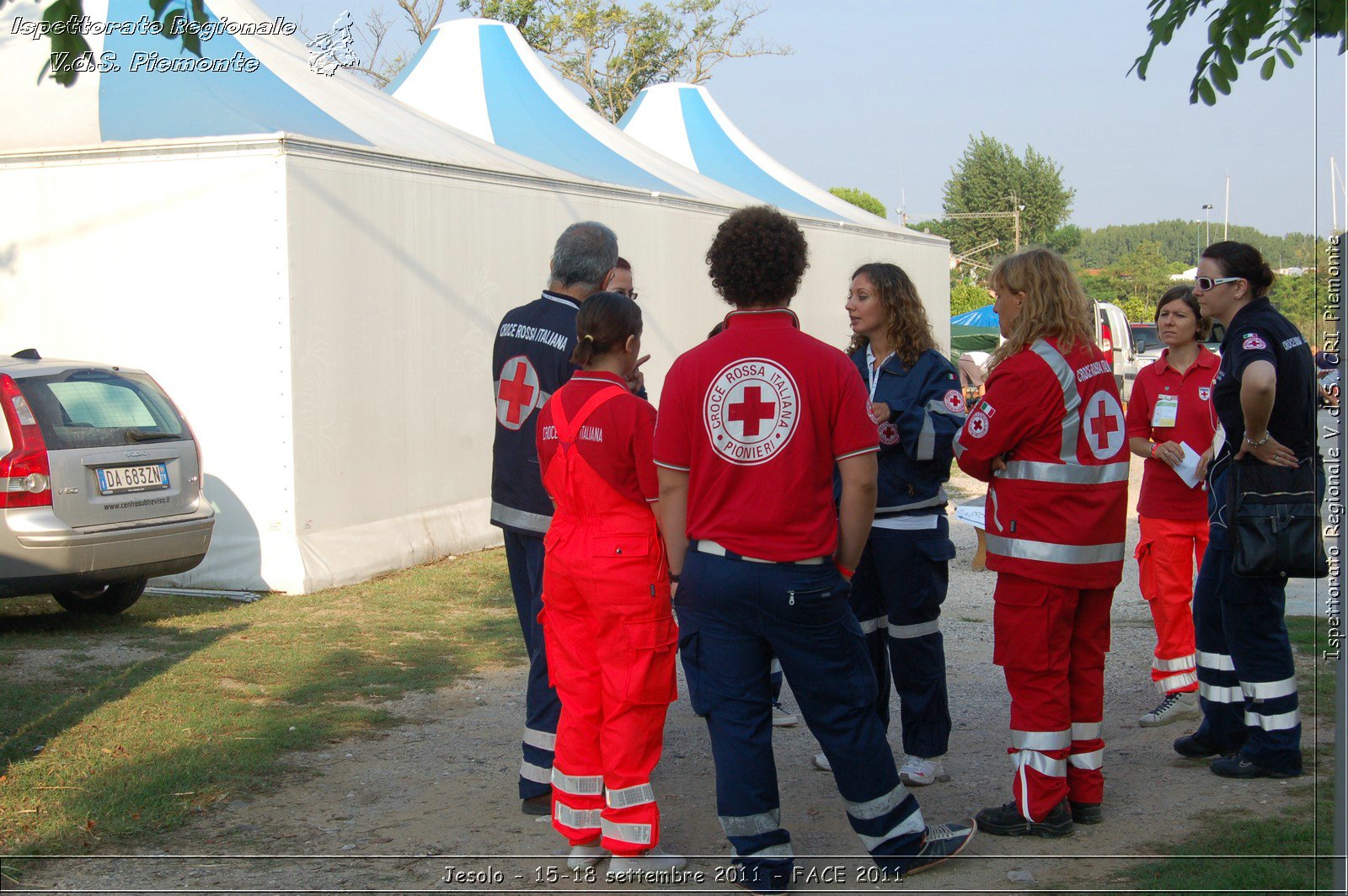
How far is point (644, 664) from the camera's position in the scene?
12.5 ft

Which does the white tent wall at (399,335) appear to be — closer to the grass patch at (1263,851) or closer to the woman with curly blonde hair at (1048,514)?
the woman with curly blonde hair at (1048,514)

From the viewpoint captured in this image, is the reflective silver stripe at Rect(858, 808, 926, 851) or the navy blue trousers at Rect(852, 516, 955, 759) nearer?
the reflective silver stripe at Rect(858, 808, 926, 851)

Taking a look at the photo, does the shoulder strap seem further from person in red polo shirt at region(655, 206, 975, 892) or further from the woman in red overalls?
person in red polo shirt at region(655, 206, 975, 892)

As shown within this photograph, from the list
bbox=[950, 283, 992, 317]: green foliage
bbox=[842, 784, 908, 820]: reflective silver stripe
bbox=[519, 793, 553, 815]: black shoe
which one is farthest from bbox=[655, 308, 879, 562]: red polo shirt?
bbox=[950, 283, 992, 317]: green foliage

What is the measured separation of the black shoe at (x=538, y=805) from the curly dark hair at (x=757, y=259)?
6.79 ft

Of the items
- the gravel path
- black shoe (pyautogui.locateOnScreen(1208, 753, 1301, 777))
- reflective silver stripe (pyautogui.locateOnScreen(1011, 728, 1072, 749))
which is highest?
reflective silver stripe (pyautogui.locateOnScreen(1011, 728, 1072, 749))

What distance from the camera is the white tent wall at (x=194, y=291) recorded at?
29.0 ft

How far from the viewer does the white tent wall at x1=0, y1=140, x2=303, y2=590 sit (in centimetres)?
883

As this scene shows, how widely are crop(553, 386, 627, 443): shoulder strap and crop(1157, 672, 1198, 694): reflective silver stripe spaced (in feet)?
10.9

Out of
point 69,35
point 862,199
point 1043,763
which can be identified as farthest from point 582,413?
point 862,199

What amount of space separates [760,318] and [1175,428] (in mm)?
2949

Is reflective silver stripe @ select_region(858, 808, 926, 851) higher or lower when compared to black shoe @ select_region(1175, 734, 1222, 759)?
higher

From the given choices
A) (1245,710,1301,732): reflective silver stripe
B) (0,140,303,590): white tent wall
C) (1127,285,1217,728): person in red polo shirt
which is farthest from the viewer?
(0,140,303,590): white tent wall

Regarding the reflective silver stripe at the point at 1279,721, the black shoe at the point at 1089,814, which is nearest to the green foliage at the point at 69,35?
the black shoe at the point at 1089,814
